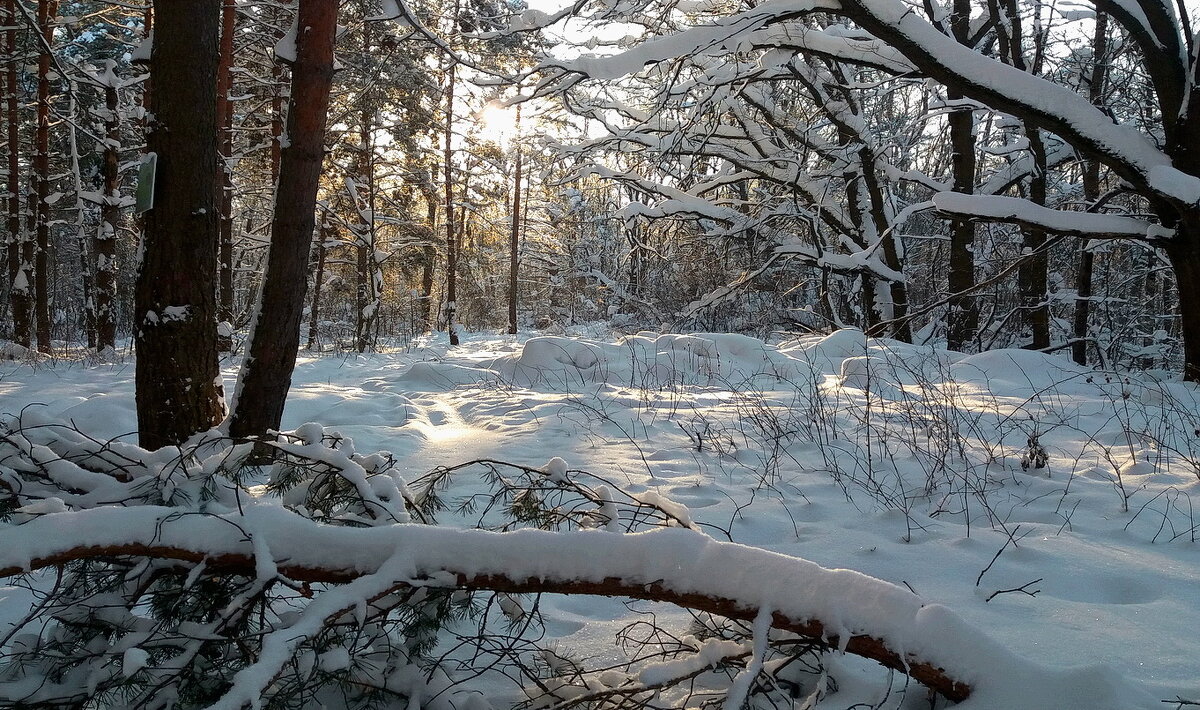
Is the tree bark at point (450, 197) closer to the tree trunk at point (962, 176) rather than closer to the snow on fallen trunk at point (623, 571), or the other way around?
→ the tree trunk at point (962, 176)

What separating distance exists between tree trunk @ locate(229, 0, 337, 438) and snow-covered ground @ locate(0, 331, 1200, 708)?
77 cm

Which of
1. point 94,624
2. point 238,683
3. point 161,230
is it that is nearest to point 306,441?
point 94,624

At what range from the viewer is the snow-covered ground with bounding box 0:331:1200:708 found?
1.93m

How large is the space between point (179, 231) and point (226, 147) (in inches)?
402

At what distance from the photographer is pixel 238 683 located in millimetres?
1134

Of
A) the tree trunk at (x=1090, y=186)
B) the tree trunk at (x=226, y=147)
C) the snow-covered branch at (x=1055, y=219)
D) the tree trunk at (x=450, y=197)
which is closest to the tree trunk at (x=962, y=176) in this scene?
the tree trunk at (x=1090, y=186)

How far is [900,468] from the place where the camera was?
3.71 m

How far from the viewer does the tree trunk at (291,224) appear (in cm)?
387

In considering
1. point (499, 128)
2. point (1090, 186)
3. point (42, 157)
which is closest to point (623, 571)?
point (1090, 186)

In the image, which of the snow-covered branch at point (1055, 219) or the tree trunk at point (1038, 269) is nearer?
the snow-covered branch at point (1055, 219)

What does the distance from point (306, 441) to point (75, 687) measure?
79cm

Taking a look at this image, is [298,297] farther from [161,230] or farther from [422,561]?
[422,561]

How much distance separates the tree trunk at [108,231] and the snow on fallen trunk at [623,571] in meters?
12.3

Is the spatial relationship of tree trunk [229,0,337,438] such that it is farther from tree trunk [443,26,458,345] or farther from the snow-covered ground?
tree trunk [443,26,458,345]
